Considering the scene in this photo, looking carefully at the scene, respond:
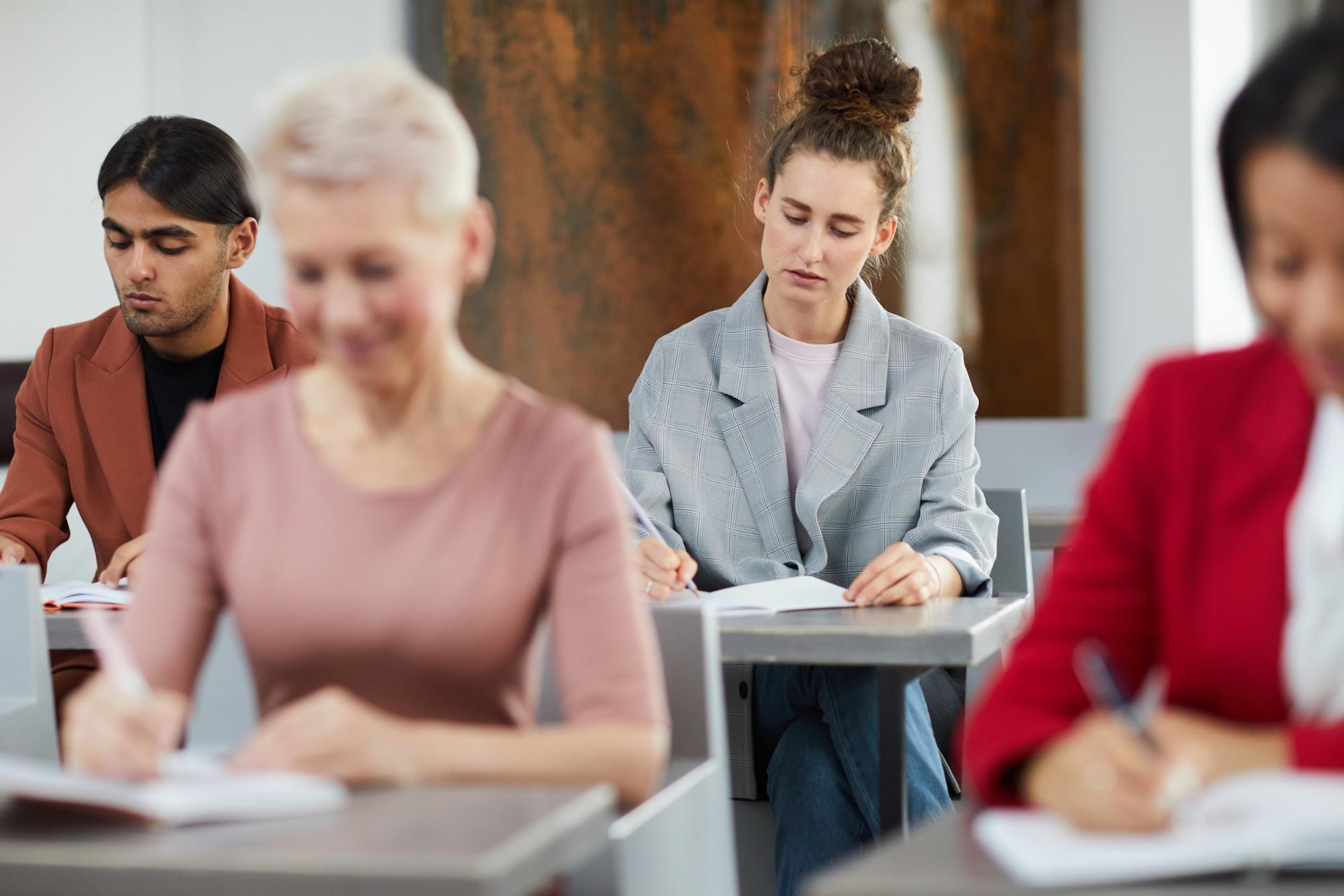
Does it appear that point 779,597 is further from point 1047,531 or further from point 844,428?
point 1047,531

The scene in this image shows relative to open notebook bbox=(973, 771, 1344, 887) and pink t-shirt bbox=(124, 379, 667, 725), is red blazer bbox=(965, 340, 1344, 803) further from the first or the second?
pink t-shirt bbox=(124, 379, 667, 725)

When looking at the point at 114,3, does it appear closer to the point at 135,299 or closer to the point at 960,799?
the point at 135,299

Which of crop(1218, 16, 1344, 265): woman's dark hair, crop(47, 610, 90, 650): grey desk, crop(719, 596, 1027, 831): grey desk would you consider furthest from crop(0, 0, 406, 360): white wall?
crop(1218, 16, 1344, 265): woman's dark hair

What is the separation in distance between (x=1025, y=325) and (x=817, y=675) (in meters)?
2.00

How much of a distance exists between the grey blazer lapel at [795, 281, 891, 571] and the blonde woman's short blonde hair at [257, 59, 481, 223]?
1.25 m

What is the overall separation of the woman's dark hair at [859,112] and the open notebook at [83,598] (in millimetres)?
1208

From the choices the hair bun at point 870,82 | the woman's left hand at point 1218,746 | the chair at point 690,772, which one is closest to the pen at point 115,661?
the chair at point 690,772

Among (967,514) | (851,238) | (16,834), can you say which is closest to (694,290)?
(851,238)

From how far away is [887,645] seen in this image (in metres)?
1.73

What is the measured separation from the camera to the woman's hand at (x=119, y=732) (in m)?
0.97

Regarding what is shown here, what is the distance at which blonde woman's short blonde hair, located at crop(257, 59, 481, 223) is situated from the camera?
1.07 meters

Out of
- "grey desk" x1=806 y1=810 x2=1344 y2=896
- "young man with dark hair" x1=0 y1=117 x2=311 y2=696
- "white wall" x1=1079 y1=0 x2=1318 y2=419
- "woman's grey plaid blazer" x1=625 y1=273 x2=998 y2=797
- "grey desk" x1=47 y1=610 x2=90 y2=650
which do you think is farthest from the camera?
"white wall" x1=1079 y1=0 x2=1318 y2=419

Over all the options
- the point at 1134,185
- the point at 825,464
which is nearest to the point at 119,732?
the point at 825,464

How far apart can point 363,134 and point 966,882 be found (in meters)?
0.66
